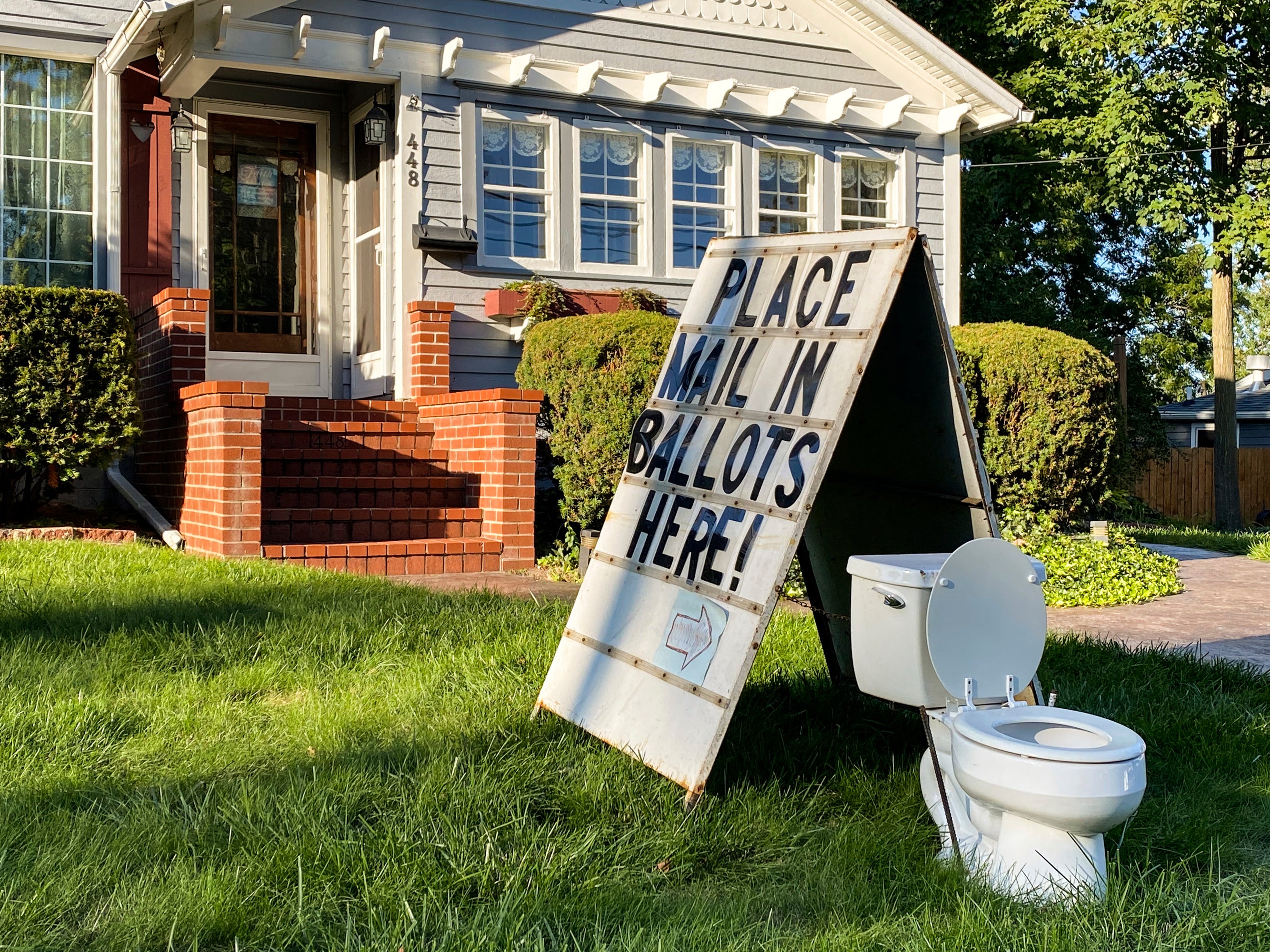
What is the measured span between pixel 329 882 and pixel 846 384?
1.94 meters

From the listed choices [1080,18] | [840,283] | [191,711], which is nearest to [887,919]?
[840,283]

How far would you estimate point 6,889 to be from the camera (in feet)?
9.07

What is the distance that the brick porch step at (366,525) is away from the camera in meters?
8.51

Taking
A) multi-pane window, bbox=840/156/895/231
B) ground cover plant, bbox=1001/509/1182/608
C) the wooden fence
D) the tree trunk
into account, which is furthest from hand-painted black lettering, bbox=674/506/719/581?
the wooden fence

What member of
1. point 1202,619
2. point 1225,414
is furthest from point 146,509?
point 1225,414

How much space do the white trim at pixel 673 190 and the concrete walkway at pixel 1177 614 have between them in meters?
4.51

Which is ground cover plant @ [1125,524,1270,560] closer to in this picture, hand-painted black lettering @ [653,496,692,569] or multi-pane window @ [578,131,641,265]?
multi-pane window @ [578,131,641,265]

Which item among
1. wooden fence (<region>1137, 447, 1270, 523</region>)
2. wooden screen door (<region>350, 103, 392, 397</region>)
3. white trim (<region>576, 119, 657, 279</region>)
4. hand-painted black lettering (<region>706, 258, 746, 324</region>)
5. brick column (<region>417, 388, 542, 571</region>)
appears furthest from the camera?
wooden fence (<region>1137, 447, 1270, 523</region>)

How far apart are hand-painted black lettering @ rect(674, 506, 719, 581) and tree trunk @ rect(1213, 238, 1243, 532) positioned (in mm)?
16908

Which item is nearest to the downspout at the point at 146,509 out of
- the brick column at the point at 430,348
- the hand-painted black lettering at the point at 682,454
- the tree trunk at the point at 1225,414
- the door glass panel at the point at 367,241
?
the brick column at the point at 430,348

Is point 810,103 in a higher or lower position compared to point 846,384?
higher

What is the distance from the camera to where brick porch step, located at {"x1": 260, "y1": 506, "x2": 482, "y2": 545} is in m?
8.51

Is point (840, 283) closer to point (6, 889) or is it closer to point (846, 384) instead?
point (846, 384)

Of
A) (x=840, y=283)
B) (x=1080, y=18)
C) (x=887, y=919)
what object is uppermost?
(x=1080, y=18)
